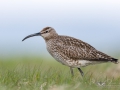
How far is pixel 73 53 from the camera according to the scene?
15.9m

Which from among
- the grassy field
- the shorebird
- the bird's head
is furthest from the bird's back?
the grassy field

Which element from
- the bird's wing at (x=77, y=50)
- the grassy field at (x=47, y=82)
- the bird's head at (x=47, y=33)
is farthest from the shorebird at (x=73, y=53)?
the grassy field at (x=47, y=82)

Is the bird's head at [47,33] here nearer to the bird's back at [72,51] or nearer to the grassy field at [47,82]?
the bird's back at [72,51]

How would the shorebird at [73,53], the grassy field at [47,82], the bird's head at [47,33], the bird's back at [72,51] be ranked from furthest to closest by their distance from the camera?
the bird's head at [47,33]
the bird's back at [72,51]
the shorebird at [73,53]
the grassy field at [47,82]

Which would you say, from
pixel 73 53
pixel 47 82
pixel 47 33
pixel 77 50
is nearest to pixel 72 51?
pixel 73 53

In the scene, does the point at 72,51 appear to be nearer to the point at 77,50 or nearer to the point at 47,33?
the point at 77,50

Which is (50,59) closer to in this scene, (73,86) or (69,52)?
(69,52)

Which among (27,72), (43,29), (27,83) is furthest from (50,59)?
(27,83)

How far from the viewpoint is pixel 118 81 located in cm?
1345

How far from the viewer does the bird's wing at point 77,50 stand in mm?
15727

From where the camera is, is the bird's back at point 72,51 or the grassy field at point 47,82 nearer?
the grassy field at point 47,82

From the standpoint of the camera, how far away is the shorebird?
51.1 ft

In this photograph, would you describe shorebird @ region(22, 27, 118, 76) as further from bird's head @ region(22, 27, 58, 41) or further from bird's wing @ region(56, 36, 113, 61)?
bird's head @ region(22, 27, 58, 41)

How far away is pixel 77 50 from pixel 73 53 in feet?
0.72
